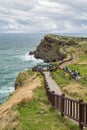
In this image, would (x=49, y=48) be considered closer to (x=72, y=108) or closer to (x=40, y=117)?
(x=40, y=117)

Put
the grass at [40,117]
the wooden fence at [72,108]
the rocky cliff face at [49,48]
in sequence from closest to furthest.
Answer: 1. the wooden fence at [72,108]
2. the grass at [40,117]
3. the rocky cliff face at [49,48]

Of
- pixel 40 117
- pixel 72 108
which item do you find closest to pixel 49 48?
pixel 40 117

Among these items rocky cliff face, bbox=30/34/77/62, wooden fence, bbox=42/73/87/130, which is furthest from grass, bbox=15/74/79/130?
rocky cliff face, bbox=30/34/77/62

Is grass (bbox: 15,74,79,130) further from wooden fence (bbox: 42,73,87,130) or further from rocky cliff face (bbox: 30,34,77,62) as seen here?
rocky cliff face (bbox: 30,34,77,62)

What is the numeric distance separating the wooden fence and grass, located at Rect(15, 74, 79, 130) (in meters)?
0.39

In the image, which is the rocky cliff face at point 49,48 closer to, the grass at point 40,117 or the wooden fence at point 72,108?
the grass at point 40,117

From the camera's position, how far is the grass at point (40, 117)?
18.6 meters

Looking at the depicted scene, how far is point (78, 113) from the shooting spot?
18.6 metres

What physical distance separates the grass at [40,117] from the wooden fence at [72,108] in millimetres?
393

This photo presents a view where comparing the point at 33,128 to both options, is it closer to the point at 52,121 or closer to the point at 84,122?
the point at 52,121

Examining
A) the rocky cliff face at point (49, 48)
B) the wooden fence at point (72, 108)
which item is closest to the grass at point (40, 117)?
the wooden fence at point (72, 108)

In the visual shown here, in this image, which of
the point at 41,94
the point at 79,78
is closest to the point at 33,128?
the point at 41,94

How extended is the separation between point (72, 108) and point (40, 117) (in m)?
2.85

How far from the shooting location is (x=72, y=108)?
1919 centimetres
